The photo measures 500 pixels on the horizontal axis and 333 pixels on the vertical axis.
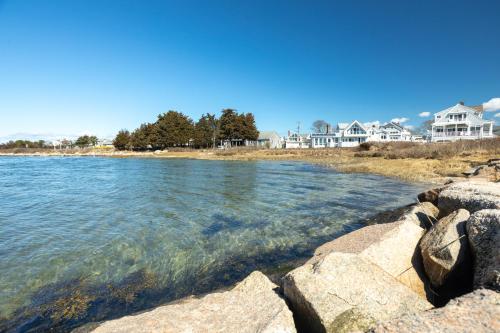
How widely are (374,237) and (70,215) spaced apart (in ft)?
38.0

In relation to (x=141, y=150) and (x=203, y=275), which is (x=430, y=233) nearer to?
(x=203, y=275)

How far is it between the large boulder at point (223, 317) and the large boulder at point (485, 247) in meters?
2.38

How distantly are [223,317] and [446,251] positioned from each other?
3268 mm

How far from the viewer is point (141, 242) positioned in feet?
26.8

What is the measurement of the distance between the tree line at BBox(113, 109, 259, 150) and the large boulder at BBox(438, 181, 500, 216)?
74.9 m

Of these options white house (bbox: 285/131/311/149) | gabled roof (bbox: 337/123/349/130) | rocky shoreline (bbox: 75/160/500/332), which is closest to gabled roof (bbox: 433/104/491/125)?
gabled roof (bbox: 337/123/349/130)

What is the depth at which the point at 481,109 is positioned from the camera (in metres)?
61.2

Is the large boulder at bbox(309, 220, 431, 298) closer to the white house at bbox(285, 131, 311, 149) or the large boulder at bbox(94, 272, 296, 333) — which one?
the large boulder at bbox(94, 272, 296, 333)

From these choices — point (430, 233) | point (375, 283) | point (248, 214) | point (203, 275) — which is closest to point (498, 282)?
point (375, 283)

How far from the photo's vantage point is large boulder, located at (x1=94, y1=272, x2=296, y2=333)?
Result: 10.1 feet

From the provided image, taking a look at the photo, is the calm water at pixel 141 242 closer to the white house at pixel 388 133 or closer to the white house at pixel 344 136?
the white house at pixel 344 136

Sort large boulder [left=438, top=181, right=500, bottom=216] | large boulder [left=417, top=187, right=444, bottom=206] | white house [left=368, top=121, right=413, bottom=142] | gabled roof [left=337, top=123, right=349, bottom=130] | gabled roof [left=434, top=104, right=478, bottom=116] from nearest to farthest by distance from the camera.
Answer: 1. large boulder [left=438, top=181, right=500, bottom=216]
2. large boulder [left=417, top=187, right=444, bottom=206]
3. gabled roof [left=434, top=104, right=478, bottom=116]
4. white house [left=368, top=121, right=413, bottom=142]
5. gabled roof [left=337, top=123, right=349, bottom=130]

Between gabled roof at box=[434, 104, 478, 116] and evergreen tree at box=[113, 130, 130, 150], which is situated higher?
gabled roof at box=[434, 104, 478, 116]

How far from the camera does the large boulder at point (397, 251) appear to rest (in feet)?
14.1
